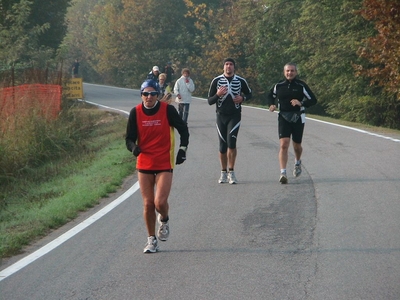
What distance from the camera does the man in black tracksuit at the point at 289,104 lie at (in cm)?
1253

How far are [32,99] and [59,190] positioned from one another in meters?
6.92

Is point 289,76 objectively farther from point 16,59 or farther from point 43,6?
point 43,6

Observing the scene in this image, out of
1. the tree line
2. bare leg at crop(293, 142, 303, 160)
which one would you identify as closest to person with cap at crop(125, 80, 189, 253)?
bare leg at crop(293, 142, 303, 160)

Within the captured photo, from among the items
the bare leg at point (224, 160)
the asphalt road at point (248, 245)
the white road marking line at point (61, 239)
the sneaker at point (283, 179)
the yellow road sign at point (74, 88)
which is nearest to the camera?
the asphalt road at point (248, 245)

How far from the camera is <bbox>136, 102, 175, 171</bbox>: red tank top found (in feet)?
27.5

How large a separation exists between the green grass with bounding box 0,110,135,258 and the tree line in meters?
9.95

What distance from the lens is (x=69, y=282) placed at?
7.25m

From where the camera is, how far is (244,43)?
174 feet

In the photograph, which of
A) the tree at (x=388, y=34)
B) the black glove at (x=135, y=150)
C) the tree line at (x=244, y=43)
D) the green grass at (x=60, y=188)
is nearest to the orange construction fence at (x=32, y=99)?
the green grass at (x=60, y=188)

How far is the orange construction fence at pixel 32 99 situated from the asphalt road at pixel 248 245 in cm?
656

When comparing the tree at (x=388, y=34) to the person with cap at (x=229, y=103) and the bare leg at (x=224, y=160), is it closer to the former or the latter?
the person with cap at (x=229, y=103)

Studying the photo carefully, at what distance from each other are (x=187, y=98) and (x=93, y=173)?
20.8 feet

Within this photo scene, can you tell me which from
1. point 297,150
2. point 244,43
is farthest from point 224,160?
point 244,43

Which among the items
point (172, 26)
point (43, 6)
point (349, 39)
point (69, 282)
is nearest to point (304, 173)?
point (69, 282)
